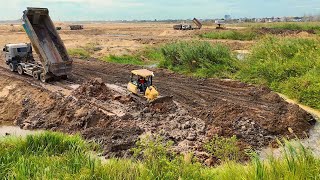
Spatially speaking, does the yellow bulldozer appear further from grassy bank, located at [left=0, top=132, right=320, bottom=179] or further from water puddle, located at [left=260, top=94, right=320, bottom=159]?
grassy bank, located at [left=0, top=132, right=320, bottom=179]

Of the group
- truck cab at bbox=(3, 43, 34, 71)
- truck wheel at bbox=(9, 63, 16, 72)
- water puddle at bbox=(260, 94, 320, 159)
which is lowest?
water puddle at bbox=(260, 94, 320, 159)

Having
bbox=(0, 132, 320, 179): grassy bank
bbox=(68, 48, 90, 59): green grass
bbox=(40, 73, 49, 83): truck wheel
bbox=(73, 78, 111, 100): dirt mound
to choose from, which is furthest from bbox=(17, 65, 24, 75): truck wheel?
bbox=(0, 132, 320, 179): grassy bank

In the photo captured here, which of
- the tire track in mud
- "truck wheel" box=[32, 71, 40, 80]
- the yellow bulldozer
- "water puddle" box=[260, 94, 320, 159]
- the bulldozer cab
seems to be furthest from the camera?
"truck wheel" box=[32, 71, 40, 80]

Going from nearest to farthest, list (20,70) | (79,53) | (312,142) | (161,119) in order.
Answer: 1. (312,142)
2. (161,119)
3. (20,70)
4. (79,53)

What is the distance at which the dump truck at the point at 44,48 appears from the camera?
18.0 meters

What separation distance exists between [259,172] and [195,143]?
473 cm

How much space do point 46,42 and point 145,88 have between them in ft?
26.0

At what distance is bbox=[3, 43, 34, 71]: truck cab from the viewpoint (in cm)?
2114

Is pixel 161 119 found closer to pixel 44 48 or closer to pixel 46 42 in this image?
pixel 44 48

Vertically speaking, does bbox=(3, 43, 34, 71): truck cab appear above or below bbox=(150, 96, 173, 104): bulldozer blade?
above

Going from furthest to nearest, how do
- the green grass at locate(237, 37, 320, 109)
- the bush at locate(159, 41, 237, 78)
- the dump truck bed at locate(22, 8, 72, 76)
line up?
the bush at locate(159, 41, 237, 78), the dump truck bed at locate(22, 8, 72, 76), the green grass at locate(237, 37, 320, 109)

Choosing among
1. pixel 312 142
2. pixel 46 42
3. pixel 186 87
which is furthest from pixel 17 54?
pixel 312 142

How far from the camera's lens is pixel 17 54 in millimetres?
21172

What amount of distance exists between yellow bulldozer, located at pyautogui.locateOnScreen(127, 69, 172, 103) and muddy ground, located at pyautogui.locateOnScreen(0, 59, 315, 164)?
0.96ft
